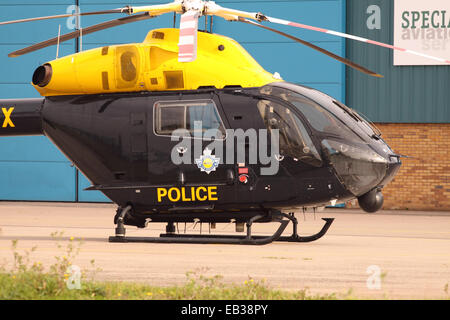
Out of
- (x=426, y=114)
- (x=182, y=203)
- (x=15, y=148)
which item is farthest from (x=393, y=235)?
(x=15, y=148)

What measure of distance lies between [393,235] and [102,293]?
10.6 m

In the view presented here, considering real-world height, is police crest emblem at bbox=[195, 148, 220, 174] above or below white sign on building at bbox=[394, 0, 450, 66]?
below

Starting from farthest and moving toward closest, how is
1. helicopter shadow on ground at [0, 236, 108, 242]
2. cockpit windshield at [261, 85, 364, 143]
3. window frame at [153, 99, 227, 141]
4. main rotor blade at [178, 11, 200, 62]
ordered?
helicopter shadow on ground at [0, 236, 108, 242] → window frame at [153, 99, 227, 141] → cockpit windshield at [261, 85, 364, 143] → main rotor blade at [178, 11, 200, 62]

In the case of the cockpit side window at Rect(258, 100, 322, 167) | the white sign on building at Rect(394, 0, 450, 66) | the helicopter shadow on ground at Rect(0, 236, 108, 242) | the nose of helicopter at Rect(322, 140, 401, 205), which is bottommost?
the helicopter shadow on ground at Rect(0, 236, 108, 242)

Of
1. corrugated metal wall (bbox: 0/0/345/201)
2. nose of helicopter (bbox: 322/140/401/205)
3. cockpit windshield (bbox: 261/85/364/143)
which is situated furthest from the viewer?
corrugated metal wall (bbox: 0/0/345/201)

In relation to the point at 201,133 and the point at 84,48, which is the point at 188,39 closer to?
the point at 201,133

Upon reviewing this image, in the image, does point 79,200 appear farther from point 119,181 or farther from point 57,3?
point 119,181

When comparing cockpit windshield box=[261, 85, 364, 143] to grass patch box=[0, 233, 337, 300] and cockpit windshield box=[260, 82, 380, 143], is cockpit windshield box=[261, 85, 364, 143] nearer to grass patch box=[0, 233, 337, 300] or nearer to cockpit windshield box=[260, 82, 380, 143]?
cockpit windshield box=[260, 82, 380, 143]

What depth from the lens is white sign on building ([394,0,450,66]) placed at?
25625 millimetres

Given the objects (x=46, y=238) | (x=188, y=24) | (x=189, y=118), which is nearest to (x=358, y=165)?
(x=189, y=118)

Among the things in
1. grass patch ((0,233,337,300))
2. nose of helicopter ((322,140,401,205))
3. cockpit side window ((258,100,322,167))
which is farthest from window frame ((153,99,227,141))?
grass patch ((0,233,337,300))

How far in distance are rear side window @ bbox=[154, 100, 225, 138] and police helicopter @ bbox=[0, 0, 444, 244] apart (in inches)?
0.6

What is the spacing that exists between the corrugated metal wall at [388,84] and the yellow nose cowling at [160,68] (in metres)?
13.1
